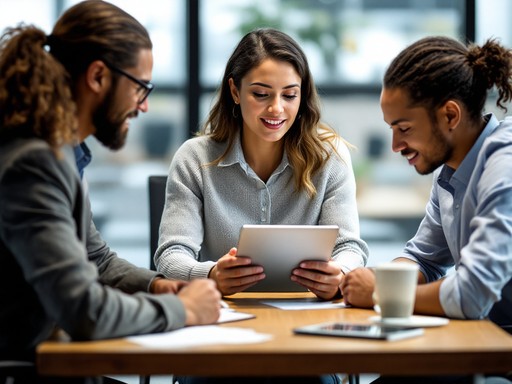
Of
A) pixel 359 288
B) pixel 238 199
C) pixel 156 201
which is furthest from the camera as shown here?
pixel 156 201

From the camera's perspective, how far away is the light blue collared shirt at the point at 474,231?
Answer: 1685 mm

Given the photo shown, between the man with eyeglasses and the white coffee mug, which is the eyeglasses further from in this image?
the white coffee mug

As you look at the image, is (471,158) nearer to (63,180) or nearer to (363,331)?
(363,331)

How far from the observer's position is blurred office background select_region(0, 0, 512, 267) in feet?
14.4

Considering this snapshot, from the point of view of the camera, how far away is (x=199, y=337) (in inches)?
58.4

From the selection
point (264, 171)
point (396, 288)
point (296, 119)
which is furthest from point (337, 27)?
point (396, 288)

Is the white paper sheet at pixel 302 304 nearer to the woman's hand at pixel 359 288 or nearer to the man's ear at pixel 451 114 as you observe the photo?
the woman's hand at pixel 359 288

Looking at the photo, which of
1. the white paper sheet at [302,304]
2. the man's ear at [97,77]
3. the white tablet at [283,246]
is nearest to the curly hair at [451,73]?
the white tablet at [283,246]

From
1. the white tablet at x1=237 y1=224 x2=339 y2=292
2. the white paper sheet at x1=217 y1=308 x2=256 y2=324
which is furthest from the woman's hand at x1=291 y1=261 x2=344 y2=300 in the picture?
the white paper sheet at x1=217 y1=308 x2=256 y2=324

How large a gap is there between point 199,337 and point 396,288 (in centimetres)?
40

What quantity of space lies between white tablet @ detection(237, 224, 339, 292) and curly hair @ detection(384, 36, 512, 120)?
400 millimetres

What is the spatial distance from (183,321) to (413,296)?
0.46 m

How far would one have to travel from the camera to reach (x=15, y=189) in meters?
1.45

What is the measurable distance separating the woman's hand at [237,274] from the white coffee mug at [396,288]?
1.51ft
